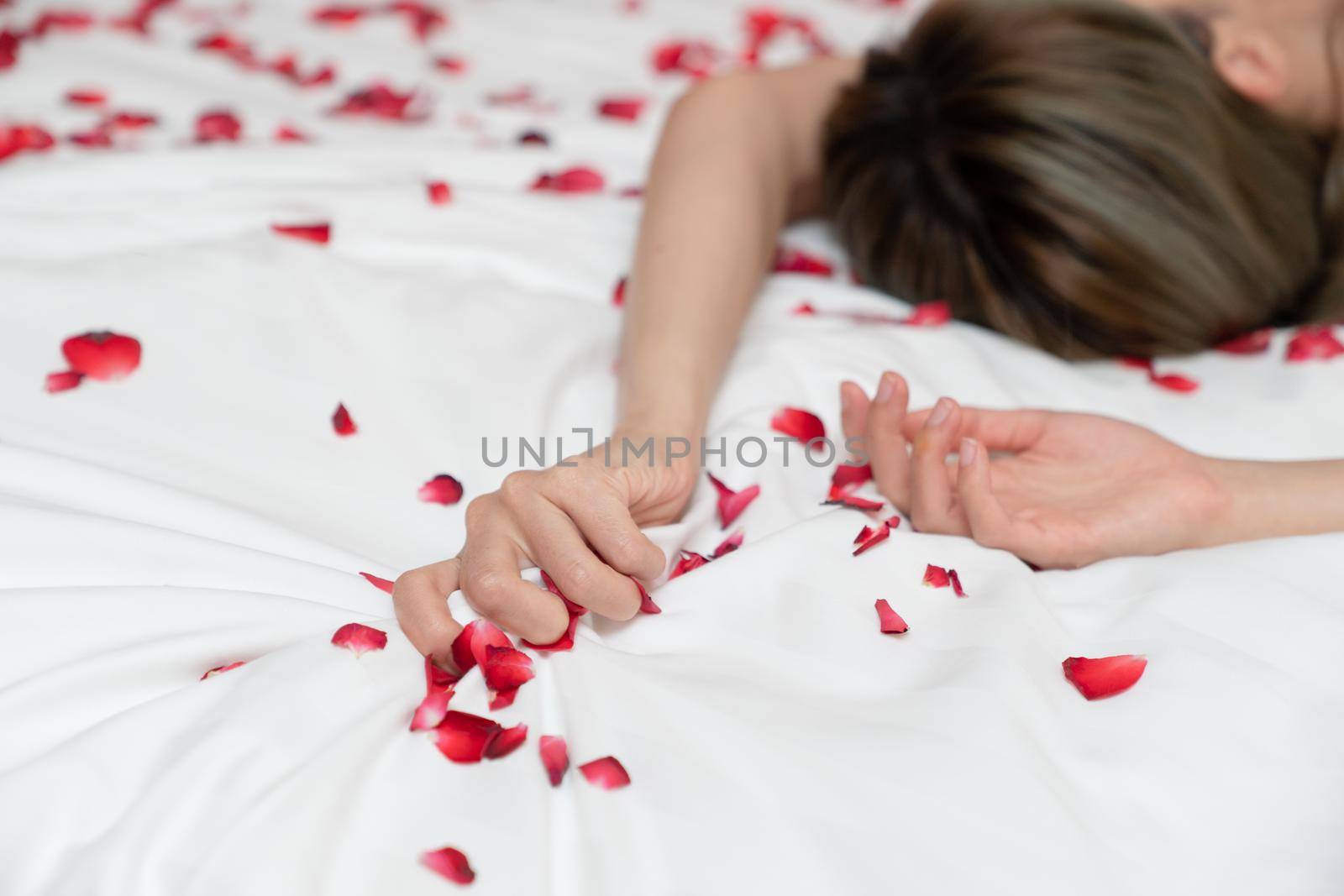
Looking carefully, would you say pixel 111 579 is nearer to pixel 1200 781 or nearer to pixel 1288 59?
pixel 1200 781

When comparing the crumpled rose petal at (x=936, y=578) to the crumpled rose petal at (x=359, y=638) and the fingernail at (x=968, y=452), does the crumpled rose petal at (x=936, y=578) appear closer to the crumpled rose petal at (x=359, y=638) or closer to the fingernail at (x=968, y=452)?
the fingernail at (x=968, y=452)

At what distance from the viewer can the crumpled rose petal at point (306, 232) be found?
1.13 metres

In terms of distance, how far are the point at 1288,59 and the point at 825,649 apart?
3.68ft

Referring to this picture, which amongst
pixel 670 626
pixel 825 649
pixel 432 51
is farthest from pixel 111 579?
pixel 432 51

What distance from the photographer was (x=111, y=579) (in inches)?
28.0

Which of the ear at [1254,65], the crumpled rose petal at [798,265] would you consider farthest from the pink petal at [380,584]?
the ear at [1254,65]

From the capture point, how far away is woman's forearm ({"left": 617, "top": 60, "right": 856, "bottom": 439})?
3.11ft

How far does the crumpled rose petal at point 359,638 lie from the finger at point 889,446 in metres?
0.44

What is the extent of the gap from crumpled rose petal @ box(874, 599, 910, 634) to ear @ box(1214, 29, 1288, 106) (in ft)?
3.21

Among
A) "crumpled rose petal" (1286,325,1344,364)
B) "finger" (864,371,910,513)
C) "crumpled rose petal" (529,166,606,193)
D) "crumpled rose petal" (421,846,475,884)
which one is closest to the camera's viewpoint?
"crumpled rose petal" (421,846,475,884)

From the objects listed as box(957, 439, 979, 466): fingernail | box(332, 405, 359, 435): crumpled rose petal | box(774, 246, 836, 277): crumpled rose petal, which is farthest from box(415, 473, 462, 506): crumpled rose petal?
box(774, 246, 836, 277): crumpled rose petal

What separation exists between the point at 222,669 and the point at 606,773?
273 mm

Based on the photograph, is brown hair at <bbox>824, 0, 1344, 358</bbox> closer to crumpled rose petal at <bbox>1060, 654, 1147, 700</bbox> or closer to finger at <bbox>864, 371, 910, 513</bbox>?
finger at <bbox>864, 371, 910, 513</bbox>

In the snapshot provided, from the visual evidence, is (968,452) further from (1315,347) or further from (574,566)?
(1315,347)
